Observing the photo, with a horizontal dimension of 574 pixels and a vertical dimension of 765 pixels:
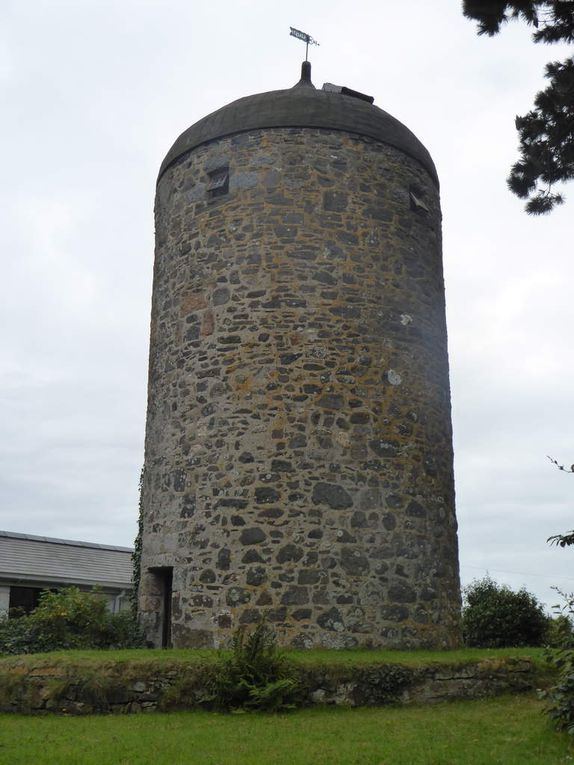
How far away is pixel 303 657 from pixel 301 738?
7.47ft

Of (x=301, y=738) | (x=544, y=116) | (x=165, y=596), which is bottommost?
(x=301, y=738)

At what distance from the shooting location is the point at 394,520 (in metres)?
11.6

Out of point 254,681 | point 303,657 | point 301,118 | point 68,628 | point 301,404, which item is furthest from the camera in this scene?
point 301,118

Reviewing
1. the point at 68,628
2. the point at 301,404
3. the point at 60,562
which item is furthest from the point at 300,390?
the point at 60,562

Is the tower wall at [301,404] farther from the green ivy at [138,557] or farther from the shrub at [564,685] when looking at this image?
the shrub at [564,685]

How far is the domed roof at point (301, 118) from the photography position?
12805 millimetres

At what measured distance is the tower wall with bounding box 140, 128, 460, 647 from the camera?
11.1m

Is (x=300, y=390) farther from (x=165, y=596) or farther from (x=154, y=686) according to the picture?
(x=154, y=686)

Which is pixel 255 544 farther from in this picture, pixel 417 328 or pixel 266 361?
pixel 417 328

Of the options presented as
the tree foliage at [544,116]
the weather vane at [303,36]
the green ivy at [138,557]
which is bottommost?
the green ivy at [138,557]

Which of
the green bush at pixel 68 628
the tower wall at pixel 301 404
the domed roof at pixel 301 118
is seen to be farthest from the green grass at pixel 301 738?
the domed roof at pixel 301 118

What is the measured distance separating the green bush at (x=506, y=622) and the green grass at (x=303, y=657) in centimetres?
474

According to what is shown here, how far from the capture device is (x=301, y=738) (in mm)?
7480

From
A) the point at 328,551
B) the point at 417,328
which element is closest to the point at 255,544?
the point at 328,551
